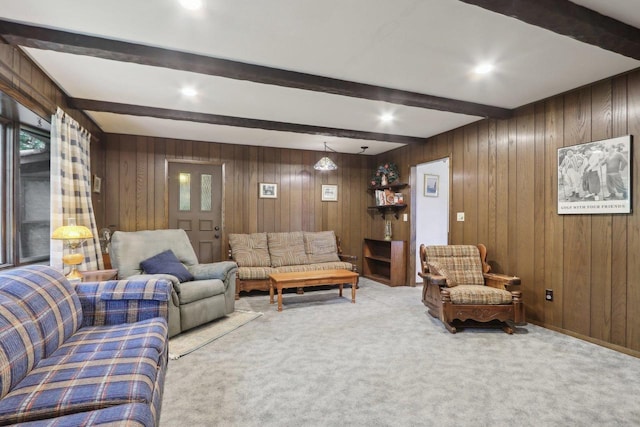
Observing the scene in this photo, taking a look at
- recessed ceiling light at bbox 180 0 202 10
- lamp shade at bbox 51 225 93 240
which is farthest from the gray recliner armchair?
recessed ceiling light at bbox 180 0 202 10

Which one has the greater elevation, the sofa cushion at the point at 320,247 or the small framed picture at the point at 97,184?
the small framed picture at the point at 97,184

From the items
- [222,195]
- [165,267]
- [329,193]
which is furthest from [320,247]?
[165,267]

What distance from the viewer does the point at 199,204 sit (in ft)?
17.4

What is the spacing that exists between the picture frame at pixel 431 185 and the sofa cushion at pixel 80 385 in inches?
196

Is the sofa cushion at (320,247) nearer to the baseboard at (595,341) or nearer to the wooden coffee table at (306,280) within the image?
the wooden coffee table at (306,280)

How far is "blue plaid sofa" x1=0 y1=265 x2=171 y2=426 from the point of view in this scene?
3.92 feet

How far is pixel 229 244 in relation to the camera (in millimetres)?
5301

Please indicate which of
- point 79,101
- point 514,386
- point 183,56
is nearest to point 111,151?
point 79,101

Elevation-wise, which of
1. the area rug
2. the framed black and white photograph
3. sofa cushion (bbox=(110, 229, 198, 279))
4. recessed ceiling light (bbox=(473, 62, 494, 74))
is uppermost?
recessed ceiling light (bbox=(473, 62, 494, 74))

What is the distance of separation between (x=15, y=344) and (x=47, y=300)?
0.41 metres

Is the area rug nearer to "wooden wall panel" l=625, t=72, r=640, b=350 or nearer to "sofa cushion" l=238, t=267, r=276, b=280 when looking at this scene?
"sofa cushion" l=238, t=267, r=276, b=280

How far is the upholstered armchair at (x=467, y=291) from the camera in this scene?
10.7 ft

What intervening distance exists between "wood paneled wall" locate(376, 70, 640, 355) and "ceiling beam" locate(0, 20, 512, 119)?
0.78 metres

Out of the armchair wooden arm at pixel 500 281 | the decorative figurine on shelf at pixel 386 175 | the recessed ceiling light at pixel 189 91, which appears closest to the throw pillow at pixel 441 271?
the armchair wooden arm at pixel 500 281
